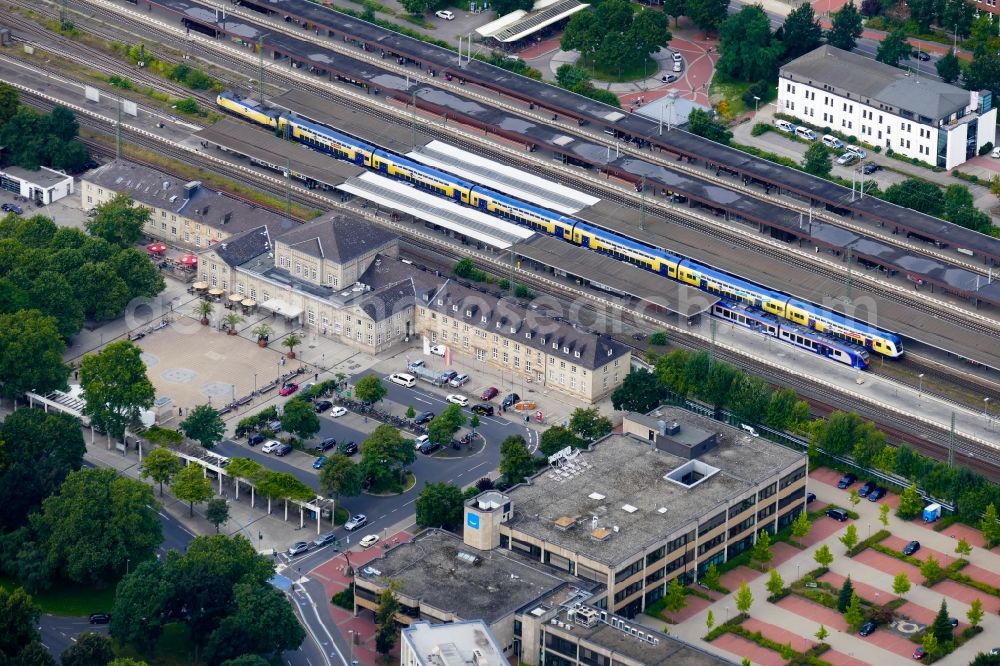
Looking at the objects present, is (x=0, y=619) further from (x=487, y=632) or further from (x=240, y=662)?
(x=487, y=632)

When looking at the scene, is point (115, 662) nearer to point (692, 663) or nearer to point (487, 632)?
point (487, 632)

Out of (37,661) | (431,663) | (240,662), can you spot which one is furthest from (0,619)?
(431,663)

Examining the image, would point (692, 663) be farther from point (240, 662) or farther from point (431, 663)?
point (240, 662)

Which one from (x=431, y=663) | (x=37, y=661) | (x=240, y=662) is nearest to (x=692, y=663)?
(x=431, y=663)

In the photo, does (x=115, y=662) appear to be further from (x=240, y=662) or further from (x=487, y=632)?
(x=487, y=632)

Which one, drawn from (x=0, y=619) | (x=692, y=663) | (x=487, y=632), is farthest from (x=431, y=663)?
(x=0, y=619)

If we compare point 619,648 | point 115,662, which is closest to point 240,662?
point 115,662
